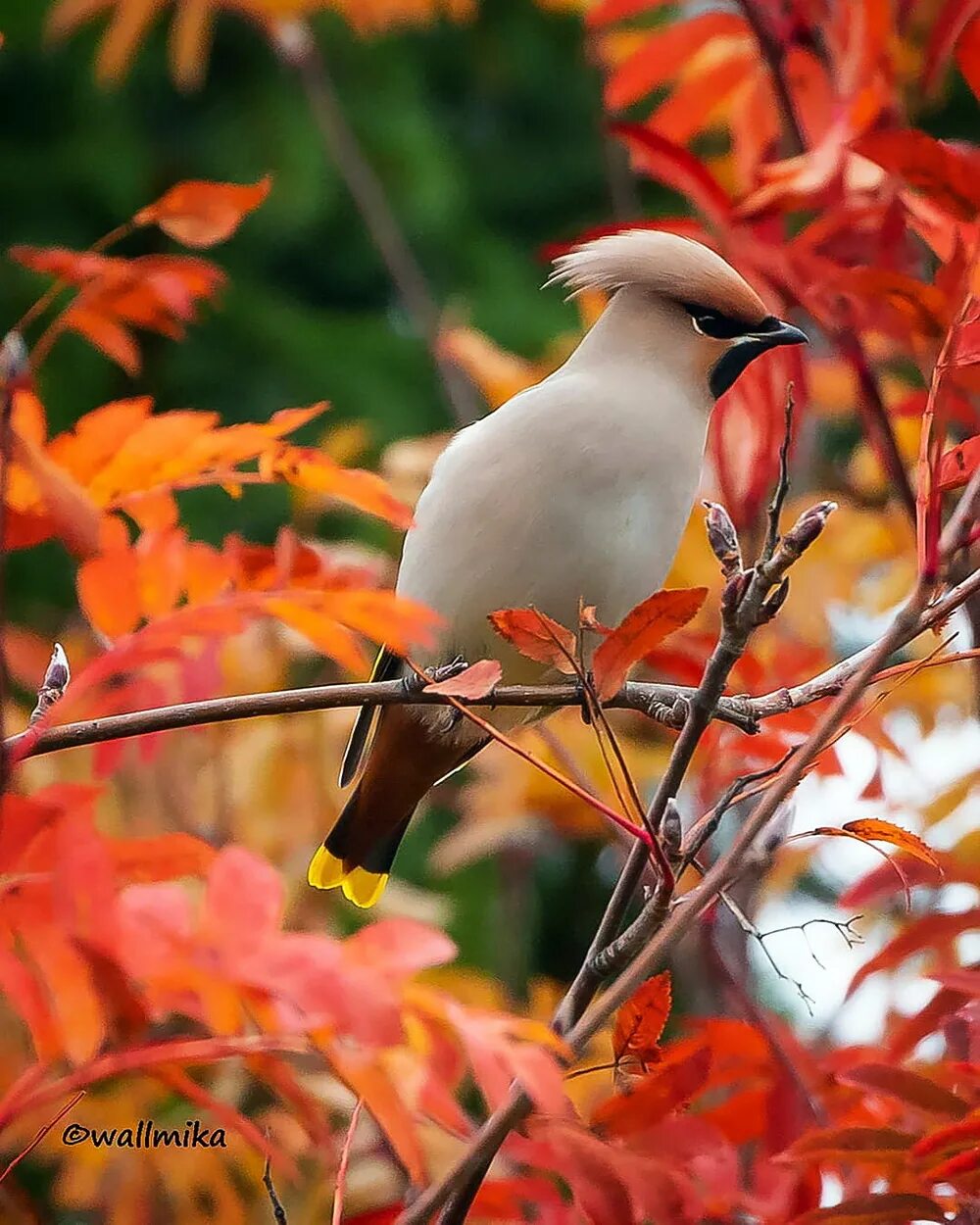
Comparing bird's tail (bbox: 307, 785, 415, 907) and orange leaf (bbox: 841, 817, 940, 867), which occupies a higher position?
orange leaf (bbox: 841, 817, 940, 867)

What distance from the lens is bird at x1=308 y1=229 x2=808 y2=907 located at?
6.24 ft

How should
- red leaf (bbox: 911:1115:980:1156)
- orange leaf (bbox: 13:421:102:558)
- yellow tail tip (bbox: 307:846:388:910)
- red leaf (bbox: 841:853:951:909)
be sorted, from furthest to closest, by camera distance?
1. yellow tail tip (bbox: 307:846:388:910)
2. red leaf (bbox: 841:853:951:909)
3. red leaf (bbox: 911:1115:980:1156)
4. orange leaf (bbox: 13:421:102:558)

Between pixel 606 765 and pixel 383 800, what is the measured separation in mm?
814

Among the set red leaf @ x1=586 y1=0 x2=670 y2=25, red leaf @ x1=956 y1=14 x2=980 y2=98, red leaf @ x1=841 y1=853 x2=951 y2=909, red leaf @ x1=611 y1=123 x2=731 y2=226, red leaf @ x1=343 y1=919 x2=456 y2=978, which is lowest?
red leaf @ x1=841 y1=853 x2=951 y2=909

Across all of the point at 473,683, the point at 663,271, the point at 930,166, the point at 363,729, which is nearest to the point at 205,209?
the point at 473,683

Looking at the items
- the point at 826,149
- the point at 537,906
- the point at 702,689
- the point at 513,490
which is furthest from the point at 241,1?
the point at 537,906

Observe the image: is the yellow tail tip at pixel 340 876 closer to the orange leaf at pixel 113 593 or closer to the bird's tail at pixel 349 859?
the bird's tail at pixel 349 859

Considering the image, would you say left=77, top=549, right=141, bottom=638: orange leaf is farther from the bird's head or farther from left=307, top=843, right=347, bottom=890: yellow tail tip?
left=307, top=843, right=347, bottom=890: yellow tail tip

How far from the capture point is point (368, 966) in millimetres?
939

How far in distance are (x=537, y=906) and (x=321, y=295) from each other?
2607 millimetres

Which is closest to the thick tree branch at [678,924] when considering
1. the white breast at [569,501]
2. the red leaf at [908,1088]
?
the red leaf at [908,1088]

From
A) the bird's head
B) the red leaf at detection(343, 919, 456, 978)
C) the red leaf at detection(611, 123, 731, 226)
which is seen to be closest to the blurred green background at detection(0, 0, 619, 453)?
the bird's head

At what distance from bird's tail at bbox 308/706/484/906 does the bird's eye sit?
21.2 inches

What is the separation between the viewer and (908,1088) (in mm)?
1195
